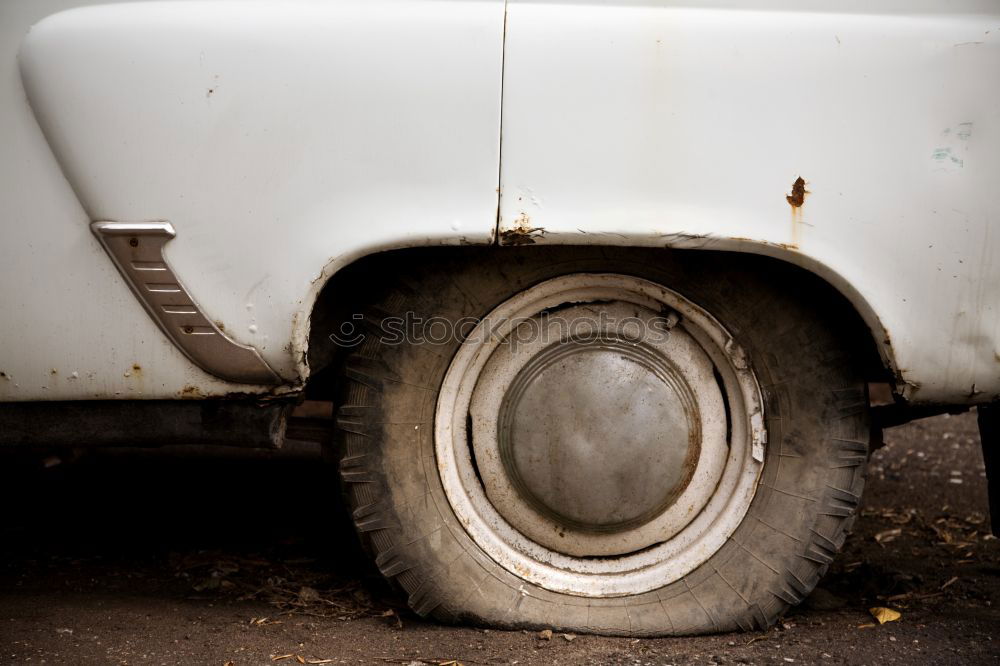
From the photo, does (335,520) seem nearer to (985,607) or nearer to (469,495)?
(469,495)

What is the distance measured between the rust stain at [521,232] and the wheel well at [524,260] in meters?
0.14

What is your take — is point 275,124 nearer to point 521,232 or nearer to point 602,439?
point 521,232

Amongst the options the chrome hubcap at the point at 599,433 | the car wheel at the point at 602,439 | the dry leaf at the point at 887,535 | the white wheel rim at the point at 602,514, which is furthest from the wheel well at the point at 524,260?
the dry leaf at the point at 887,535

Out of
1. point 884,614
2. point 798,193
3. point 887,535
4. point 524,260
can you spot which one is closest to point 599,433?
point 524,260

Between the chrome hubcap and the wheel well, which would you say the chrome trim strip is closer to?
the wheel well

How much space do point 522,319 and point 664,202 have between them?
44 centimetres

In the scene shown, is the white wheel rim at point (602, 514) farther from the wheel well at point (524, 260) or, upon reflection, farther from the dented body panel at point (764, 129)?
the dented body panel at point (764, 129)

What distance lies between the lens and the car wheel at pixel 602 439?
Result: 192 cm

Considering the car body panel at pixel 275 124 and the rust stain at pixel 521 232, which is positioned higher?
the car body panel at pixel 275 124

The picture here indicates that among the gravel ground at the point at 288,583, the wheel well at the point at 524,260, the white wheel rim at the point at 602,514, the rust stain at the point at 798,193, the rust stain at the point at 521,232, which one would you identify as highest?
the rust stain at the point at 798,193

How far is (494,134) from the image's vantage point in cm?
171

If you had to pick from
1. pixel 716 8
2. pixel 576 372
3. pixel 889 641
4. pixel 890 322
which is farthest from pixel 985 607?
pixel 716 8

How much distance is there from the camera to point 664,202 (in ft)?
5.67

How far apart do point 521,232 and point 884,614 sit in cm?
134
